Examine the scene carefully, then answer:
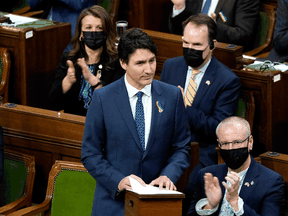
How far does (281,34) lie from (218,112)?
102 cm

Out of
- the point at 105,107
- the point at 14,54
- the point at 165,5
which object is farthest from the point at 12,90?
the point at 105,107

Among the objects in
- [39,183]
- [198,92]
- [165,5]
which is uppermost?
[165,5]

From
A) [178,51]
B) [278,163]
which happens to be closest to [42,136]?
[178,51]

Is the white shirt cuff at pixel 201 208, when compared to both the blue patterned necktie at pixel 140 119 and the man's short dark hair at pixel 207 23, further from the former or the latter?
the man's short dark hair at pixel 207 23

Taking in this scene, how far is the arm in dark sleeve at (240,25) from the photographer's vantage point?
398 cm

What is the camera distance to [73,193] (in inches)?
117

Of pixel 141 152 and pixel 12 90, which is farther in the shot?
pixel 12 90

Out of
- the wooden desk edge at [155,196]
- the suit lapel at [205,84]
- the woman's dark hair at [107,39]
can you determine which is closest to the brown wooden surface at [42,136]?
the woman's dark hair at [107,39]

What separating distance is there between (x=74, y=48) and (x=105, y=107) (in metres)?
1.25

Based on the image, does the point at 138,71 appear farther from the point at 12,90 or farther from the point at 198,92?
the point at 12,90

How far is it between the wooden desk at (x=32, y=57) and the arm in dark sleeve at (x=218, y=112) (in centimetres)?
140

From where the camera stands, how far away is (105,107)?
7.11ft

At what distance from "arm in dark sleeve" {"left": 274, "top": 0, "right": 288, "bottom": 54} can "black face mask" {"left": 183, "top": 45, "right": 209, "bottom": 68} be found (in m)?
0.90

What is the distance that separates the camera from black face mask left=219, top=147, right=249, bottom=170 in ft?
8.29
